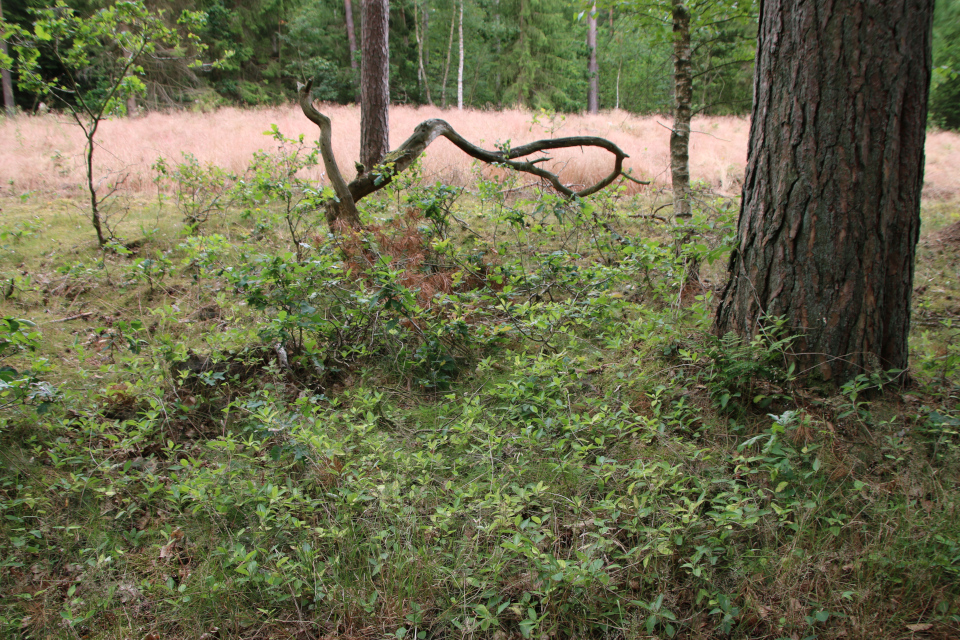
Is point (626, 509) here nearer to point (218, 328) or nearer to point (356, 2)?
A: point (218, 328)

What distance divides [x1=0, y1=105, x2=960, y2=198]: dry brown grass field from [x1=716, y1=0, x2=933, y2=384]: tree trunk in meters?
4.22

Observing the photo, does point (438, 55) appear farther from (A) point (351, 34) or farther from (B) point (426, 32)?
(A) point (351, 34)

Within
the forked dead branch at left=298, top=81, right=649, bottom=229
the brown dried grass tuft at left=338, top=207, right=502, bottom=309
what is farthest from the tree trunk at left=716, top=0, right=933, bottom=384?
the forked dead branch at left=298, top=81, right=649, bottom=229

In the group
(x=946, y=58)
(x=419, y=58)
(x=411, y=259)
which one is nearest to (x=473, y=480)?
(x=411, y=259)

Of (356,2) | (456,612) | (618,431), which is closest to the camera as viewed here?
(456,612)

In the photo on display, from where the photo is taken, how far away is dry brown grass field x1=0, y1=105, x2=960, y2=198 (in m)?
9.05

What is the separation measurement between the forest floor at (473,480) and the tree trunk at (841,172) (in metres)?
0.24

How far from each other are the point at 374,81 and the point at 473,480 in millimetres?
6393

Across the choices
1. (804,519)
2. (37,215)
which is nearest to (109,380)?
(804,519)

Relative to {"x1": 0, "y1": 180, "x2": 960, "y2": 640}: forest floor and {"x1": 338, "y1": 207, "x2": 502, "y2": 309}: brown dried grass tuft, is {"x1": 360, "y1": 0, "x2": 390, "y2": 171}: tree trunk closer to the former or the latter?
{"x1": 338, "y1": 207, "x2": 502, "y2": 309}: brown dried grass tuft

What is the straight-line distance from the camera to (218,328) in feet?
14.8

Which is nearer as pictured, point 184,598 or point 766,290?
point 184,598

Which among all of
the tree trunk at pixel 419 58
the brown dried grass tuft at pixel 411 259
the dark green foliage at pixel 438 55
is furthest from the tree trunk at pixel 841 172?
the tree trunk at pixel 419 58

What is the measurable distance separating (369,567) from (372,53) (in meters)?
7.02
